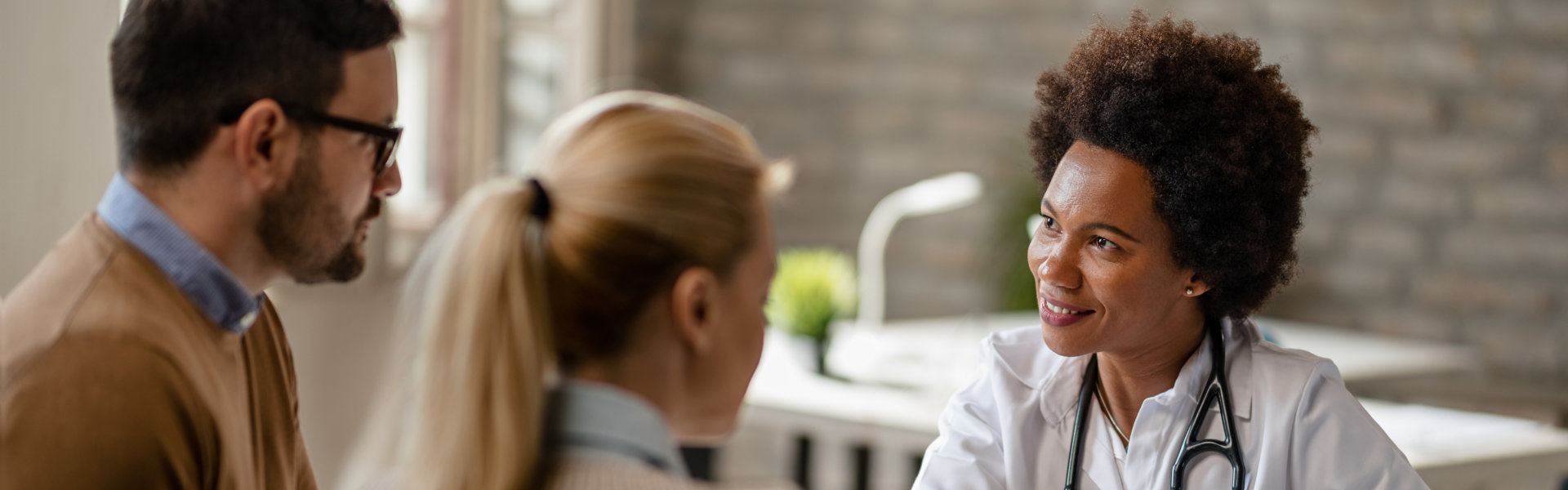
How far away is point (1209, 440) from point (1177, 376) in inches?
5.0

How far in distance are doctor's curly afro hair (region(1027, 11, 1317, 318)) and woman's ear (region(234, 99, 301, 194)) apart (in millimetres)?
940

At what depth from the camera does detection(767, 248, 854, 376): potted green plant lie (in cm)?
352

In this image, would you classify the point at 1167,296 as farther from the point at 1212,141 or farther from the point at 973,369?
the point at 973,369

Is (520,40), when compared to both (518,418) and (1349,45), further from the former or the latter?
(518,418)

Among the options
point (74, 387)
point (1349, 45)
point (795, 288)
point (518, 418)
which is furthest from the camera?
point (1349, 45)

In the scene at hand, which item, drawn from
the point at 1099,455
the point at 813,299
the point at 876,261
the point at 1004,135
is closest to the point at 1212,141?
the point at 1099,455

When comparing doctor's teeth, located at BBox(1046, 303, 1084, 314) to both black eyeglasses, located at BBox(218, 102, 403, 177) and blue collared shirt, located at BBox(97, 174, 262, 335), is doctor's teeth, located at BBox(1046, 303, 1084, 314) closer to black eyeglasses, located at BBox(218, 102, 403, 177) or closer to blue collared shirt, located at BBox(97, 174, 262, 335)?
black eyeglasses, located at BBox(218, 102, 403, 177)

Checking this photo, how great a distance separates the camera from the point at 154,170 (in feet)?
4.66

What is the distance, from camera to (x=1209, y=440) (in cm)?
157

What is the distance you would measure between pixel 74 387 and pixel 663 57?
449 cm

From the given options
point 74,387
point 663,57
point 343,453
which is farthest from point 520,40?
point 74,387

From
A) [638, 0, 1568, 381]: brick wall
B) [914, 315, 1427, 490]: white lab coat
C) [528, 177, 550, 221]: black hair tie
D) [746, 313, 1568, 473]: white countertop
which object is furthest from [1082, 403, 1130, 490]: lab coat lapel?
[638, 0, 1568, 381]: brick wall

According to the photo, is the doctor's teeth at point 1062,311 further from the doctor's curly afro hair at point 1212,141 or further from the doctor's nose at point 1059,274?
the doctor's curly afro hair at point 1212,141

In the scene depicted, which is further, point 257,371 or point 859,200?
point 859,200
